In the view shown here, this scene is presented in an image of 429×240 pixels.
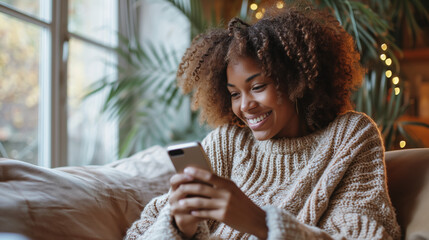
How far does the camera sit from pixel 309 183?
97 centimetres

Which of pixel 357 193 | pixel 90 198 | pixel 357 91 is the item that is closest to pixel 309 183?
pixel 357 193

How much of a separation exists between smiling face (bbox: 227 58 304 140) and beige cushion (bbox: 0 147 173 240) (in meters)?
0.41

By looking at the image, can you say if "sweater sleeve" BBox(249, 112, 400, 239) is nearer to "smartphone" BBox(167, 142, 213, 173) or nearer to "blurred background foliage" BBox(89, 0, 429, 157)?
"smartphone" BBox(167, 142, 213, 173)

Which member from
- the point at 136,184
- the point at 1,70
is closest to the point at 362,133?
the point at 136,184

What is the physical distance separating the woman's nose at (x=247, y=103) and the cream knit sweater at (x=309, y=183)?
0.14 metres

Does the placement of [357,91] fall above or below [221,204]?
above

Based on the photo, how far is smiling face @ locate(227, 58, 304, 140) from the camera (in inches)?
40.5

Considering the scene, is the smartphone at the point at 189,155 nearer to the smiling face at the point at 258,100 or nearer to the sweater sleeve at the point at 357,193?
the sweater sleeve at the point at 357,193

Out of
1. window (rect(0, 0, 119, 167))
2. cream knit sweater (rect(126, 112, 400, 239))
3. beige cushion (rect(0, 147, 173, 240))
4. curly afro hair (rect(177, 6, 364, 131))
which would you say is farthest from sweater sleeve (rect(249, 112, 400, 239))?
window (rect(0, 0, 119, 167))

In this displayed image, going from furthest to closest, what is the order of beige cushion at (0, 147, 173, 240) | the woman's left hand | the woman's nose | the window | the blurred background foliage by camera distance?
the window → the blurred background foliage → the woman's nose → beige cushion at (0, 147, 173, 240) → the woman's left hand

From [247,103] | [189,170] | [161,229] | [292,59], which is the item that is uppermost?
[292,59]

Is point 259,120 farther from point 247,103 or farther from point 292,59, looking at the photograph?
point 292,59

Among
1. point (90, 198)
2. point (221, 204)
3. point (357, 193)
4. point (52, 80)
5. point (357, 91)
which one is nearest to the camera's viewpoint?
point (221, 204)

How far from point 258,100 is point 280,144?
15 cm
